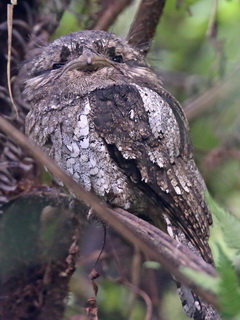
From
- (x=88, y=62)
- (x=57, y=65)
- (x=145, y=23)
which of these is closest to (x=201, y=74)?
(x=145, y=23)

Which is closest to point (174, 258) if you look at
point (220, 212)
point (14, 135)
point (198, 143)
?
point (220, 212)

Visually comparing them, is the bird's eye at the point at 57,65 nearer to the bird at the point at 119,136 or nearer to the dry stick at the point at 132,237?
the bird at the point at 119,136

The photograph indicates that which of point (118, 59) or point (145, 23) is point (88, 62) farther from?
point (145, 23)

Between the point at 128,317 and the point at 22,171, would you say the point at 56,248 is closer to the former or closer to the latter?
the point at 22,171

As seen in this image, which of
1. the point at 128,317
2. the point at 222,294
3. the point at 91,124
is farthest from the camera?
the point at 128,317

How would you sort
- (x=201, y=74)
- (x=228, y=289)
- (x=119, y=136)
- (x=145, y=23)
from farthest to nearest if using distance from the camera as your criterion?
(x=201, y=74) → (x=145, y=23) → (x=119, y=136) → (x=228, y=289)
